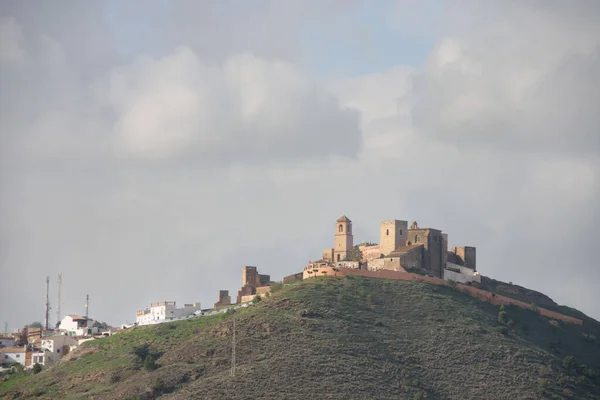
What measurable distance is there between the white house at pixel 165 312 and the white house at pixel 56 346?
677 cm

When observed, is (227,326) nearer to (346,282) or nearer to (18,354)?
(346,282)

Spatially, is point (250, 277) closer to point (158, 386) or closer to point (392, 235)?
point (392, 235)

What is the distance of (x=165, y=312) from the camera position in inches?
4537

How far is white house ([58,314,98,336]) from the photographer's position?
12443cm

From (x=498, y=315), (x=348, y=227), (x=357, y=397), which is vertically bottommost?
(x=357, y=397)

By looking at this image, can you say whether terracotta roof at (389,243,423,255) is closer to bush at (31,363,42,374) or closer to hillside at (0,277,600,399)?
hillside at (0,277,600,399)

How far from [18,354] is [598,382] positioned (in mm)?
53478

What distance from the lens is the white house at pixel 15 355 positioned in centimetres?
11875

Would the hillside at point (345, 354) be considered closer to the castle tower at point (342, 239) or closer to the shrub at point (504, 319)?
the shrub at point (504, 319)

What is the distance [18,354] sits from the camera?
120 meters

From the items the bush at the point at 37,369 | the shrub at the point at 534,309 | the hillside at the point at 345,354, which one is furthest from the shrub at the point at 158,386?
the shrub at the point at 534,309

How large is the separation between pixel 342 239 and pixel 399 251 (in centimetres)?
591

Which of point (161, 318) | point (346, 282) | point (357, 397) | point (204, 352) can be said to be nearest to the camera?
point (357, 397)

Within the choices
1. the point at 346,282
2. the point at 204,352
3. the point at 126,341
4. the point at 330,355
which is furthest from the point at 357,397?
the point at 126,341
